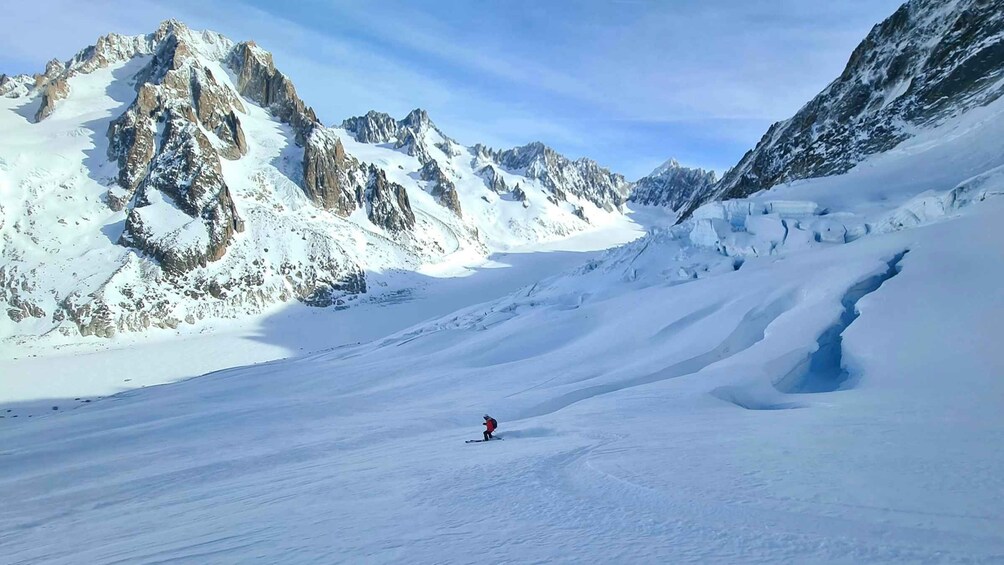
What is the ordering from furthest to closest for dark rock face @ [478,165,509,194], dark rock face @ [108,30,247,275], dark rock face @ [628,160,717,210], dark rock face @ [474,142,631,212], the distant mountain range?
dark rock face @ [628,160,717,210] < dark rock face @ [474,142,631,212] < dark rock face @ [478,165,509,194] < dark rock face @ [108,30,247,275] < the distant mountain range

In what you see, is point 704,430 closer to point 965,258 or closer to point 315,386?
point 965,258

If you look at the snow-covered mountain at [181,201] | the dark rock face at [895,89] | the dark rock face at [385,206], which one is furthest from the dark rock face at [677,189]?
the dark rock face at [895,89]

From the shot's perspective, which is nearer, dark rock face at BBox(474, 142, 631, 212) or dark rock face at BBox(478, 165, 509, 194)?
dark rock face at BBox(478, 165, 509, 194)

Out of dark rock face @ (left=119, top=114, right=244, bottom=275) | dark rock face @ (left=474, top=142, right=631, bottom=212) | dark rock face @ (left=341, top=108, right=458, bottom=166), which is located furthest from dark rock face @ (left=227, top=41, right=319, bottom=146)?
dark rock face @ (left=474, top=142, right=631, bottom=212)

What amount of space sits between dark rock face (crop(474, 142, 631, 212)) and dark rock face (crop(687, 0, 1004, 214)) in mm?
104067

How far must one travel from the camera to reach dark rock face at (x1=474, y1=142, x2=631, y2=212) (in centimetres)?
15900

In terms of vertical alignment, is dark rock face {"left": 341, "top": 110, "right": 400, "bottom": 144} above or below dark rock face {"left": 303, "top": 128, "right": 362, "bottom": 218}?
above

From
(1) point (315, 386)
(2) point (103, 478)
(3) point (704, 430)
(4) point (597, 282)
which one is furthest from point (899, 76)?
(2) point (103, 478)

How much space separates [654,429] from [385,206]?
78.9m

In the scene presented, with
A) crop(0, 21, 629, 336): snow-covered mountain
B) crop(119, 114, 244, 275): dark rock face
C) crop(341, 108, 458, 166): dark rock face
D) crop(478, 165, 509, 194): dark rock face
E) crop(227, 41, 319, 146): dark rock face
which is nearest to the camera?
crop(0, 21, 629, 336): snow-covered mountain

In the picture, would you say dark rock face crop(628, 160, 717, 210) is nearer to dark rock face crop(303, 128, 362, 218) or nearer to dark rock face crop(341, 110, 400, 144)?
dark rock face crop(341, 110, 400, 144)

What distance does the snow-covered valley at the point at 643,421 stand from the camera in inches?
255

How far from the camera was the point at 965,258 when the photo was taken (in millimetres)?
16000

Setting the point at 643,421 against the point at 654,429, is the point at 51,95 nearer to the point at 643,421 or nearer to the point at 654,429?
the point at 643,421
